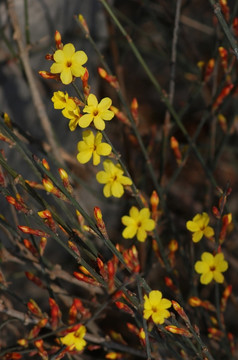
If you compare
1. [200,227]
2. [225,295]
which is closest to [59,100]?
[200,227]

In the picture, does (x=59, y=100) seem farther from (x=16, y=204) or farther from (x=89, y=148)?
(x=16, y=204)

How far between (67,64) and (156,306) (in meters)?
0.69

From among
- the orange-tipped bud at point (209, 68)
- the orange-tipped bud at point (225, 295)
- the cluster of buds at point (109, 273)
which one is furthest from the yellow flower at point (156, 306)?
the orange-tipped bud at point (209, 68)

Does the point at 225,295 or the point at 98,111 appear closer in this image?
the point at 98,111

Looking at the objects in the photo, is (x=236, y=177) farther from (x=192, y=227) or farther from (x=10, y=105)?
(x=192, y=227)

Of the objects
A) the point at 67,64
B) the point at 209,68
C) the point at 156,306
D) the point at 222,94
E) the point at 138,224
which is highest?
the point at 209,68

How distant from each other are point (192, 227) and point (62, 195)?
0.40m

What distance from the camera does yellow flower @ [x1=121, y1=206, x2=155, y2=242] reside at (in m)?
1.46

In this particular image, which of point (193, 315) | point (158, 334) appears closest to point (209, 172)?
point (193, 315)

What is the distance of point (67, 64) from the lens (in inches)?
49.6

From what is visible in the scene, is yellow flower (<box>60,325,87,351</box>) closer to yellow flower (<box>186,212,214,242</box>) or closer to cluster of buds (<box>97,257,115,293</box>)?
cluster of buds (<box>97,257,115,293</box>)

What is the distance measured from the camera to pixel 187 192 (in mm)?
3432

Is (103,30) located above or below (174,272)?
above

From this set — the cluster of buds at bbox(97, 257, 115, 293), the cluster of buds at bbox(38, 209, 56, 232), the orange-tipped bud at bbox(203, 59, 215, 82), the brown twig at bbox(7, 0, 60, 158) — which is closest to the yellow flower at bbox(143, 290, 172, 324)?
the cluster of buds at bbox(97, 257, 115, 293)
